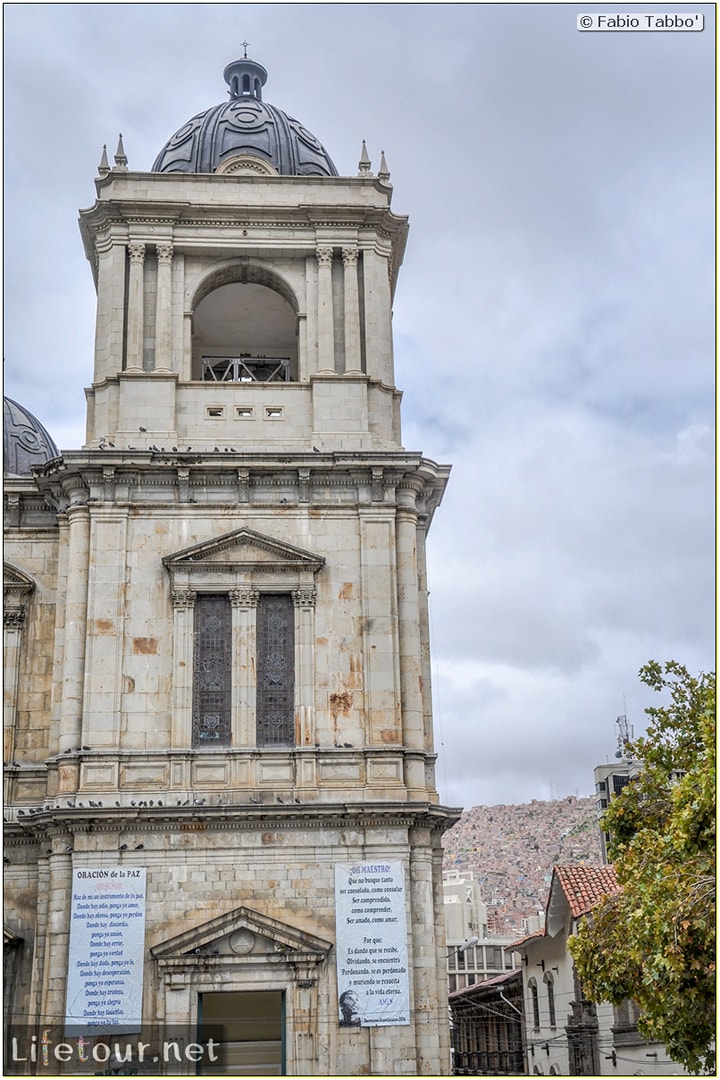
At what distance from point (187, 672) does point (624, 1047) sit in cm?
1821

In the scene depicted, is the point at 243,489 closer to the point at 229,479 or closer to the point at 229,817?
the point at 229,479

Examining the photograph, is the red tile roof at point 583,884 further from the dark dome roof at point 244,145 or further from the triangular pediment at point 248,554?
the dark dome roof at point 244,145

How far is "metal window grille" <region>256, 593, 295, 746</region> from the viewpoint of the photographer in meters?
27.2

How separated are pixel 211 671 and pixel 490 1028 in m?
35.1

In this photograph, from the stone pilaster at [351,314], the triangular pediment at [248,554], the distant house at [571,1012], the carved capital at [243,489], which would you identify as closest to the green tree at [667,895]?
the triangular pediment at [248,554]

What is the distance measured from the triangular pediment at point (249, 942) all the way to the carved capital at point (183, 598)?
625 centimetres

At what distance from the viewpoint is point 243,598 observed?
91.3 feet

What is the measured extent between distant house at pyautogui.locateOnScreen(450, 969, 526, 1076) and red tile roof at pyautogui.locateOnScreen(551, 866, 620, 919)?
10.5 meters

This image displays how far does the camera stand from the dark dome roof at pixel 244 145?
34.0 m

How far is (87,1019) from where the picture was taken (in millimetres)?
24641

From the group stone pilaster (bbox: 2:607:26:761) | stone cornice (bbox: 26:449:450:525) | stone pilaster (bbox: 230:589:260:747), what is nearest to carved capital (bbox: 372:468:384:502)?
stone cornice (bbox: 26:449:450:525)

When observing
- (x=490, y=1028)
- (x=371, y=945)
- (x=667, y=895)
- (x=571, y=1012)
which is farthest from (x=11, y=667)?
(x=490, y=1028)

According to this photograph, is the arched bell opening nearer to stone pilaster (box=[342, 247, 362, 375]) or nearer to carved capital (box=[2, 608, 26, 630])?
stone pilaster (box=[342, 247, 362, 375])

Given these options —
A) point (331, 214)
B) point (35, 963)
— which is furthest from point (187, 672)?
point (331, 214)
